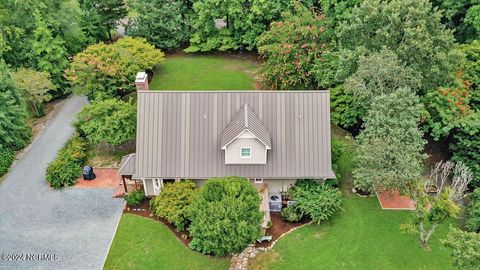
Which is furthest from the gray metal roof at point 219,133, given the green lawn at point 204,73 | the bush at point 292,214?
the green lawn at point 204,73

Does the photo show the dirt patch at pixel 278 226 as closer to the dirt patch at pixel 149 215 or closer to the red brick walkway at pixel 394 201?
the dirt patch at pixel 149 215

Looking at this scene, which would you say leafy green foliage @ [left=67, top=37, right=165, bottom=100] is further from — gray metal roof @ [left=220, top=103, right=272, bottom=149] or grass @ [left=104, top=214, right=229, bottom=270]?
gray metal roof @ [left=220, top=103, right=272, bottom=149]

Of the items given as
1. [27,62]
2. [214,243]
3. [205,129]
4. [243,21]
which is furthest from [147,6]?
[214,243]

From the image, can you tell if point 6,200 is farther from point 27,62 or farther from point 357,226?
point 357,226

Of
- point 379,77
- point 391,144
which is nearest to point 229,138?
point 391,144

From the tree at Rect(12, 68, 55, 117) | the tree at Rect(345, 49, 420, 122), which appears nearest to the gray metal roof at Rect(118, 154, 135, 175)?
the tree at Rect(12, 68, 55, 117)
